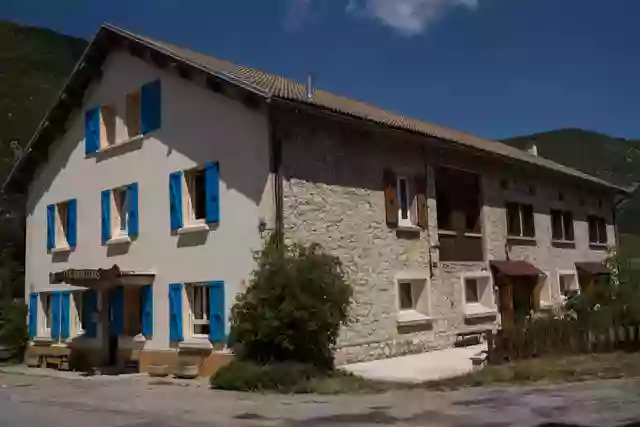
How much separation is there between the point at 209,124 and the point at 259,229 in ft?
10.1

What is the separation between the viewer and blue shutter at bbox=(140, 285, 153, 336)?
57.7 ft

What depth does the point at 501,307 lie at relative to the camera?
2225 cm

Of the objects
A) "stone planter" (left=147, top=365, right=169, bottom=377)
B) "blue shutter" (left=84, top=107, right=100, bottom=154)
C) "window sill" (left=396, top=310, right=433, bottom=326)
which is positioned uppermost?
"blue shutter" (left=84, top=107, right=100, bottom=154)

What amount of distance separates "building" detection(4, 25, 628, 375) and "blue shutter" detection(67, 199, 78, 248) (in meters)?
0.06

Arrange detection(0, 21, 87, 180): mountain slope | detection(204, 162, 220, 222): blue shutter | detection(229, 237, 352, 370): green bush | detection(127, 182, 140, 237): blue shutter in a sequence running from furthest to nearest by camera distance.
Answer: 1. detection(0, 21, 87, 180): mountain slope
2. detection(127, 182, 140, 237): blue shutter
3. detection(204, 162, 220, 222): blue shutter
4. detection(229, 237, 352, 370): green bush

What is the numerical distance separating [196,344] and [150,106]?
6435 millimetres

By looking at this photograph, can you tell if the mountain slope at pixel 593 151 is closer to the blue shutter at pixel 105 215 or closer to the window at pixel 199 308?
the blue shutter at pixel 105 215

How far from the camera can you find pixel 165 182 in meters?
17.7

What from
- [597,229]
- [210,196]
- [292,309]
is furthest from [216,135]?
[597,229]

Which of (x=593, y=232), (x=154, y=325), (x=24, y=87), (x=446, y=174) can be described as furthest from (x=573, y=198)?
(x=24, y=87)

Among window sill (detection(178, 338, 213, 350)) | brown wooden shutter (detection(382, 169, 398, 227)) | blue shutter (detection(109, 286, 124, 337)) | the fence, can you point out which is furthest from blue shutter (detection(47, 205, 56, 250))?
the fence

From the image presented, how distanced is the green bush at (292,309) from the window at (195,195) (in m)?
3.13

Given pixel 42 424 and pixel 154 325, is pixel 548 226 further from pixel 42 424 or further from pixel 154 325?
pixel 42 424

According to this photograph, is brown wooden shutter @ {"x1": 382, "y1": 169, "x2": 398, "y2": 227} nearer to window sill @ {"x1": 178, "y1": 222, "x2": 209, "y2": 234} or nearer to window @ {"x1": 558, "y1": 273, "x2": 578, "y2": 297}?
window sill @ {"x1": 178, "y1": 222, "x2": 209, "y2": 234}
